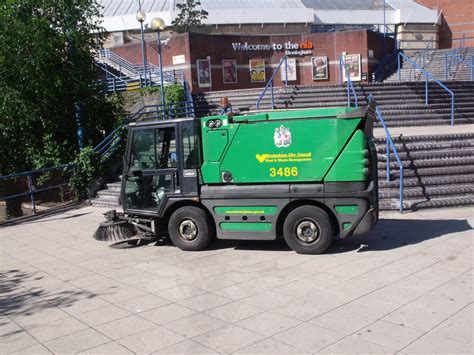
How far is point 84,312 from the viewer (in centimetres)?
570

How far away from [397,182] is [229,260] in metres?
4.88

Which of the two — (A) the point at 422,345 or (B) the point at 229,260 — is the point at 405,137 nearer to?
(B) the point at 229,260

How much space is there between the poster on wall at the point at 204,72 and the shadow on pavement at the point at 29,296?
21228 mm

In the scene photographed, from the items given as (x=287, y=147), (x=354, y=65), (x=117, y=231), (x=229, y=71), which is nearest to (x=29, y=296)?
(x=117, y=231)

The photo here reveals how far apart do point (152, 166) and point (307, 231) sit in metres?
2.86

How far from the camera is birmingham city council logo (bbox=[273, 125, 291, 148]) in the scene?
24.6 feet

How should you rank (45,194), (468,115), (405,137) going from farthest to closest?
1. (468,115)
2. (45,194)
3. (405,137)

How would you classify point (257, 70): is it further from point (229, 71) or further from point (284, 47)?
point (284, 47)

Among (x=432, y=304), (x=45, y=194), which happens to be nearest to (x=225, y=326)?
(x=432, y=304)

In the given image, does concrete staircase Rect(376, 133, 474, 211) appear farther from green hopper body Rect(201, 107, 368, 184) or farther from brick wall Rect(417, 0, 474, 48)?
brick wall Rect(417, 0, 474, 48)

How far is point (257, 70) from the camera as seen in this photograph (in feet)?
97.5

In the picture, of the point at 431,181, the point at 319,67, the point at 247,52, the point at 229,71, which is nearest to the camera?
the point at 431,181

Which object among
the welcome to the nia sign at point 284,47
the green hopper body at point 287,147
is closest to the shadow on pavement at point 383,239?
the green hopper body at point 287,147

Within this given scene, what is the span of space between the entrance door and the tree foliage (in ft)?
20.8
